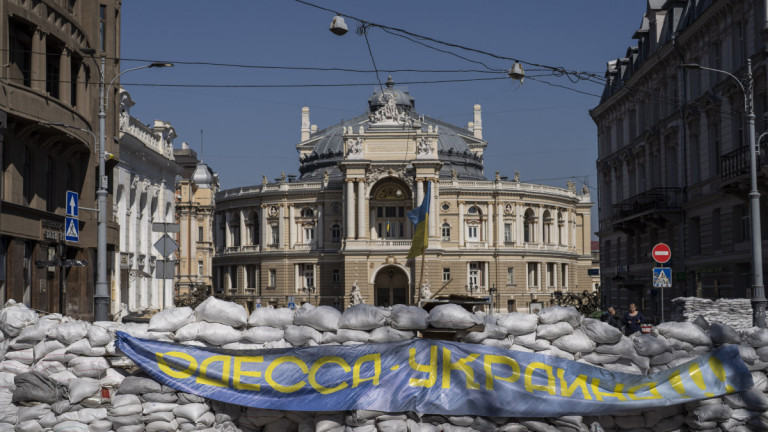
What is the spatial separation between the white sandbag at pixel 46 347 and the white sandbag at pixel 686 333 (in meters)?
7.49

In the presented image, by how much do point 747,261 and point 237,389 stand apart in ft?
73.6

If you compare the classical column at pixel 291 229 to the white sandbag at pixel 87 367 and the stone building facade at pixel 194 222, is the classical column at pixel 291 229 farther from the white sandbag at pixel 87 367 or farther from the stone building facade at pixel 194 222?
the white sandbag at pixel 87 367

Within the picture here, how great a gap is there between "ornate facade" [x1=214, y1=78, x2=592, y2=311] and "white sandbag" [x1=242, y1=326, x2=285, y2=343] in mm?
73330

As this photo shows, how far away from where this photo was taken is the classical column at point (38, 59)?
24.9 m

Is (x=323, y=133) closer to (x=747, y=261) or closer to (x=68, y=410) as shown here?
(x=747, y=261)

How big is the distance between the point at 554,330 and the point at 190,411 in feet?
14.6

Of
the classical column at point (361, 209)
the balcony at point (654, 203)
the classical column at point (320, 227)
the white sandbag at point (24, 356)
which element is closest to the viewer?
the white sandbag at point (24, 356)

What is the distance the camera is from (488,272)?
9062 cm

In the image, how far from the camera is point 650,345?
11672mm

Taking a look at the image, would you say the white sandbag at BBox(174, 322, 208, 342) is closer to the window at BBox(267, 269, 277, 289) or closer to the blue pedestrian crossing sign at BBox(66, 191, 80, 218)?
the blue pedestrian crossing sign at BBox(66, 191, 80, 218)

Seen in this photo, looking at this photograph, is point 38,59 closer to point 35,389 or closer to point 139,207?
point 35,389

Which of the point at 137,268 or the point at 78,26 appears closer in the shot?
the point at 78,26

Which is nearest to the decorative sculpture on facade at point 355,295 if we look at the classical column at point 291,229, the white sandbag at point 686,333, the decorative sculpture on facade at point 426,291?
the decorative sculpture on facade at point 426,291

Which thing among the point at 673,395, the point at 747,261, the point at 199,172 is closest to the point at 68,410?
the point at 673,395
